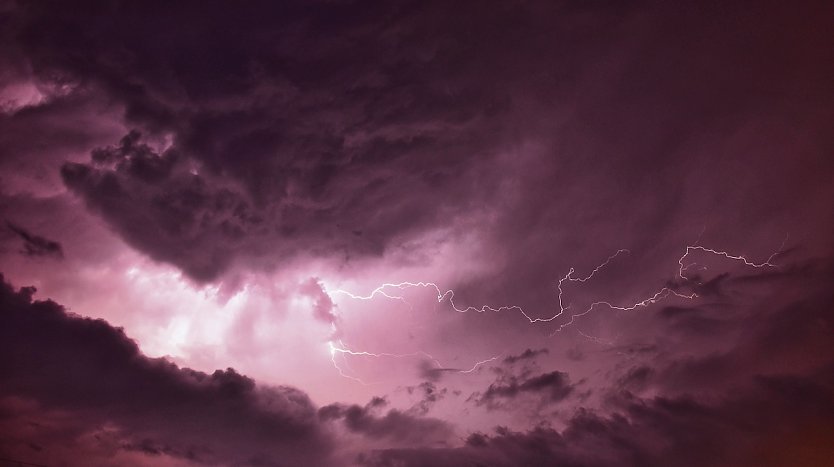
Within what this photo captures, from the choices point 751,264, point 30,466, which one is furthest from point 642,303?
point 30,466

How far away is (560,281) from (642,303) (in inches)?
185

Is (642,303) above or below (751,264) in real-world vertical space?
below

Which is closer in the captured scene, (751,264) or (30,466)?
(30,466)

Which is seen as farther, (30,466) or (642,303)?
(642,303)

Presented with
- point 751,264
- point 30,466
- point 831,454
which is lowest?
point 30,466

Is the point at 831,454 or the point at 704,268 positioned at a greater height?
the point at 704,268

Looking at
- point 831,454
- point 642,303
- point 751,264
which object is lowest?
point 831,454

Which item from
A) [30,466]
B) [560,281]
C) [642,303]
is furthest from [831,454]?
[30,466]

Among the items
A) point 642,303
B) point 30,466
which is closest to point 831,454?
point 642,303

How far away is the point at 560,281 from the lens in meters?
26.5

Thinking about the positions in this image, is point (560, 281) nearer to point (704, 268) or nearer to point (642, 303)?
point (642, 303)

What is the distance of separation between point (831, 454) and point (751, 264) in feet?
39.4

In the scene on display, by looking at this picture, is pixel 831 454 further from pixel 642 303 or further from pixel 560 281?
pixel 560 281

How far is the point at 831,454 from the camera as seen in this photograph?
88.2 feet
